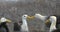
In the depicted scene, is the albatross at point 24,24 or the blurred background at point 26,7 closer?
the albatross at point 24,24

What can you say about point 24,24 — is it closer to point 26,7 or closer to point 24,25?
point 24,25

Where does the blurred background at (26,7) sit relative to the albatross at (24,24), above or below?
above

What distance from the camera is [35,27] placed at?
128 centimetres

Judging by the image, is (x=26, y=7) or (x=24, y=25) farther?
(x=26, y=7)

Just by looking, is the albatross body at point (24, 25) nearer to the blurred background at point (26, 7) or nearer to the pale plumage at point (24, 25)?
the pale plumage at point (24, 25)

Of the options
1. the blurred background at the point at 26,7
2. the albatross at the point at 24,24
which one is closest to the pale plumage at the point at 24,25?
the albatross at the point at 24,24

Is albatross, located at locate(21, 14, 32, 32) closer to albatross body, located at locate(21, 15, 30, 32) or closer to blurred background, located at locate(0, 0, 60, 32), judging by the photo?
albatross body, located at locate(21, 15, 30, 32)

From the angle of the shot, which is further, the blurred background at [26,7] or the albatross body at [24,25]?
the blurred background at [26,7]

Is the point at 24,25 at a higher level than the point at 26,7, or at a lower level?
lower

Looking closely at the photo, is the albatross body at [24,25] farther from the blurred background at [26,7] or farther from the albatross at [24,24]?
the blurred background at [26,7]

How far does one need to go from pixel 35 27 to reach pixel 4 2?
353mm

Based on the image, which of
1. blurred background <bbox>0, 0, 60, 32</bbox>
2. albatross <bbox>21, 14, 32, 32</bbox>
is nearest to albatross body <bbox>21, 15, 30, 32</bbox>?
albatross <bbox>21, 14, 32, 32</bbox>

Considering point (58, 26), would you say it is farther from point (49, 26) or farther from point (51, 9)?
point (51, 9)

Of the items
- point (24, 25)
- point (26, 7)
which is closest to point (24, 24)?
point (24, 25)
